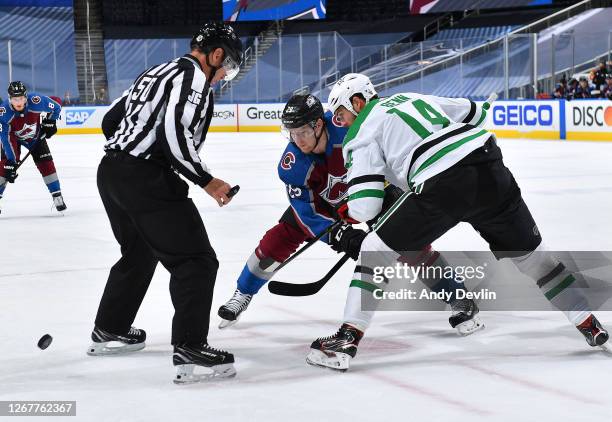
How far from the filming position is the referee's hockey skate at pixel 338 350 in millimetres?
3191

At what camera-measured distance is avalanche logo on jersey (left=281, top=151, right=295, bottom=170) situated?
12.3 feet

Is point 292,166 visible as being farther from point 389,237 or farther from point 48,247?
point 48,247

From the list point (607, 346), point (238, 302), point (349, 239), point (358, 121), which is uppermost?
point (358, 121)

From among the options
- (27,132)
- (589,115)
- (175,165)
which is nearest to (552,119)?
(589,115)

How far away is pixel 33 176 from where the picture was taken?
12.8 meters

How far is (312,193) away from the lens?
151 inches

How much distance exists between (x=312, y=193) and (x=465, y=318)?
0.76 m

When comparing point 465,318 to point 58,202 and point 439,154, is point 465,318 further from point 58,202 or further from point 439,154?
point 58,202

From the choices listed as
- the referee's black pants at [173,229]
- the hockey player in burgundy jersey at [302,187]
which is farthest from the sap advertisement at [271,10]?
the referee's black pants at [173,229]

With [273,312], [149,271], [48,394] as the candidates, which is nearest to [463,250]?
[273,312]

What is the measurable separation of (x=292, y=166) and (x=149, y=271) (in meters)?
0.67

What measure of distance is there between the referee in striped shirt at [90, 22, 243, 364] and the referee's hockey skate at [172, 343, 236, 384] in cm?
3

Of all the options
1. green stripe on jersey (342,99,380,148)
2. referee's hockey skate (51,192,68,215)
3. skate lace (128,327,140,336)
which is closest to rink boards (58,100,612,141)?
referee's hockey skate (51,192,68,215)

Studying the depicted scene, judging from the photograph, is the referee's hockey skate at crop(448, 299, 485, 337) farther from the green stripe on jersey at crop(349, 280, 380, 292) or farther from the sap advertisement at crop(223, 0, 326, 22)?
the sap advertisement at crop(223, 0, 326, 22)
